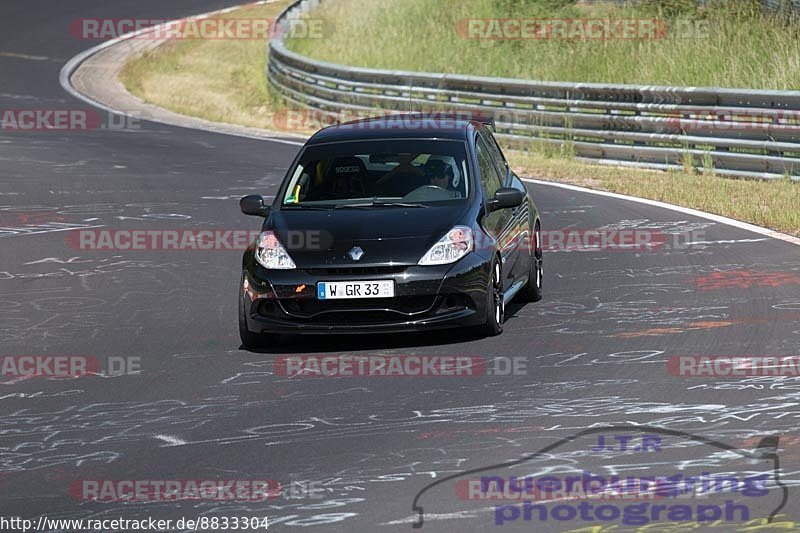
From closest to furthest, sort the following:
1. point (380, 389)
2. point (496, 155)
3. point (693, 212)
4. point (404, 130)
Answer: point (380, 389)
point (404, 130)
point (496, 155)
point (693, 212)

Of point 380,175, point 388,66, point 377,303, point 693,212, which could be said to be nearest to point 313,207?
point 380,175

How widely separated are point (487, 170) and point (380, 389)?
3.33 meters

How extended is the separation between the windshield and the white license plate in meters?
1.06

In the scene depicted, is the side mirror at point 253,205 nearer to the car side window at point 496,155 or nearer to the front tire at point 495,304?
the front tire at point 495,304

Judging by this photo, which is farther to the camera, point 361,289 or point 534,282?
point 534,282

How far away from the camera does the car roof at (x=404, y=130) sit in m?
11.9

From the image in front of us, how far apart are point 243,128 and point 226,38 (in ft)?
50.1

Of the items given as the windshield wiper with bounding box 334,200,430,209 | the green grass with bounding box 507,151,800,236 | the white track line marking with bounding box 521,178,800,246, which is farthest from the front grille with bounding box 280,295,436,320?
the green grass with bounding box 507,151,800,236

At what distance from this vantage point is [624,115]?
22422 mm

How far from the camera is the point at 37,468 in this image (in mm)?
7480

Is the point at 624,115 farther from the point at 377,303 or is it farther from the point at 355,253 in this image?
the point at 377,303

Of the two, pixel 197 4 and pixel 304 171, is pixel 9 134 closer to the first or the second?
pixel 304 171

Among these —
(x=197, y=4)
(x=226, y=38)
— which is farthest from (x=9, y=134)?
(x=197, y=4)

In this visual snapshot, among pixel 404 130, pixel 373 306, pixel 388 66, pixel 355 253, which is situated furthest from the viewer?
pixel 388 66
